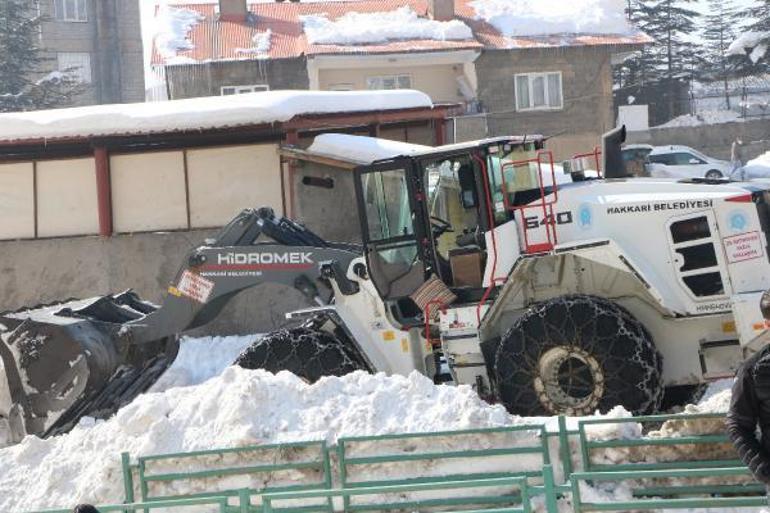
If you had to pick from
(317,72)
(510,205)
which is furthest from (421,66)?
(510,205)

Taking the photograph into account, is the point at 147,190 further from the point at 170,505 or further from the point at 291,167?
the point at 170,505

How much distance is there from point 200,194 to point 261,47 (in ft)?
56.7

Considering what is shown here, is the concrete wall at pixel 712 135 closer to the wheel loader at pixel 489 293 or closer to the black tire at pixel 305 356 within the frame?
the wheel loader at pixel 489 293

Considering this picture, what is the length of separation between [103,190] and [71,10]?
131 ft

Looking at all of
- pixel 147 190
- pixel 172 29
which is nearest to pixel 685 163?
pixel 172 29

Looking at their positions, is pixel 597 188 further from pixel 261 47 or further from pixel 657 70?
pixel 657 70

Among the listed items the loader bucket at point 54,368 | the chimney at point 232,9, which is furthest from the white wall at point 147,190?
the chimney at point 232,9

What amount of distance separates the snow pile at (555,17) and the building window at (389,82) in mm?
3424

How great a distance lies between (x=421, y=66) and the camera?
3466cm

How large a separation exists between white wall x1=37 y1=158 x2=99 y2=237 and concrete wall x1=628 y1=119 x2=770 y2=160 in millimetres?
22661

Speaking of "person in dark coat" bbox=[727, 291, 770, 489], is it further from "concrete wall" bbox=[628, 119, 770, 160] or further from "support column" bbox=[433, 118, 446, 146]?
"concrete wall" bbox=[628, 119, 770, 160]

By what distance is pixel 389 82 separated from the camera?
35.2 m

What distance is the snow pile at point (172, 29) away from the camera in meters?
35.4

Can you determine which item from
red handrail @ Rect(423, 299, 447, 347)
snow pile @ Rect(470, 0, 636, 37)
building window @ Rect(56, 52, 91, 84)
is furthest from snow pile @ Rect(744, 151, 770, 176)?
building window @ Rect(56, 52, 91, 84)
